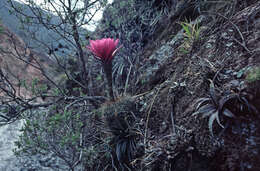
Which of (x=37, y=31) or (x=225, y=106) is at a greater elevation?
(x=37, y=31)

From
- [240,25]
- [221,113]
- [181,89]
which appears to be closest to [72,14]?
[181,89]

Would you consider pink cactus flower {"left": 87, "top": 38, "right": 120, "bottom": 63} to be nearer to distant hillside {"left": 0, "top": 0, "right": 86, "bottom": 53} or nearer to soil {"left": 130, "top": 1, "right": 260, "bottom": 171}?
soil {"left": 130, "top": 1, "right": 260, "bottom": 171}

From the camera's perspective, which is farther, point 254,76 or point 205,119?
point 205,119

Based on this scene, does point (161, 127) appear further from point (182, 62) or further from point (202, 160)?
point (182, 62)

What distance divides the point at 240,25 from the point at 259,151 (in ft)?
3.56

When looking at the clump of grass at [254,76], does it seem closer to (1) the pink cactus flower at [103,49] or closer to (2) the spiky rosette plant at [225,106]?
(2) the spiky rosette plant at [225,106]

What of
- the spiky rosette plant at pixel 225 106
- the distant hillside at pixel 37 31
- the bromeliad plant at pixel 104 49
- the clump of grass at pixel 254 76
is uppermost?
the distant hillside at pixel 37 31

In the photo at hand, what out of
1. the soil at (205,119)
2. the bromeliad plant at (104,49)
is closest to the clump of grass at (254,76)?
the soil at (205,119)

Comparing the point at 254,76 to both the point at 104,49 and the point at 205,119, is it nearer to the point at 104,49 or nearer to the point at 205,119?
the point at 205,119

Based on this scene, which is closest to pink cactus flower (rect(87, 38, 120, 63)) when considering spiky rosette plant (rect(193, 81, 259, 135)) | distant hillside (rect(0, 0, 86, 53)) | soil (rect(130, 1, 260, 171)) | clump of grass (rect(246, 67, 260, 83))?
soil (rect(130, 1, 260, 171))

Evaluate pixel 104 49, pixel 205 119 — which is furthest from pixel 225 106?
pixel 104 49

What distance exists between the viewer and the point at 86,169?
2.15 metres

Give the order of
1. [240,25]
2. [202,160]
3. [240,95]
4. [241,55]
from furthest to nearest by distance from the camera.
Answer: [240,25] → [241,55] → [202,160] → [240,95]

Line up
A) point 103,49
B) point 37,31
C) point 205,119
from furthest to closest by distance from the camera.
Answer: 1. point 37,31
2. point 103,49
3. point 205,119
